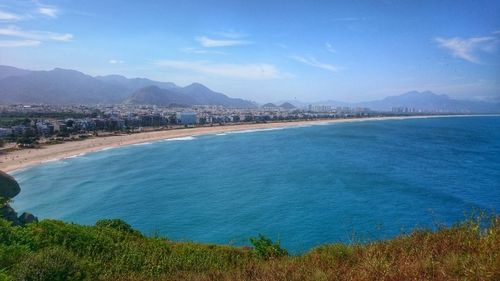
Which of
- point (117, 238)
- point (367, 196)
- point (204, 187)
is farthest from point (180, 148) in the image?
point (117, 238)

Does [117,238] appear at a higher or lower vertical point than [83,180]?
higher

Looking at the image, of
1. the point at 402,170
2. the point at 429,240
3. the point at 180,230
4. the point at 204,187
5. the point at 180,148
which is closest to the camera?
the point at 429,240

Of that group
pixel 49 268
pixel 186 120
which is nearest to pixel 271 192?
pixel 49 268

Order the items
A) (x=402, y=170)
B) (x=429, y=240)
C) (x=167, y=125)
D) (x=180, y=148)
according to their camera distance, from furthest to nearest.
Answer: (x=167, y=125), (x=180, y=148), (x=402, y=170), (x=429, y=240)

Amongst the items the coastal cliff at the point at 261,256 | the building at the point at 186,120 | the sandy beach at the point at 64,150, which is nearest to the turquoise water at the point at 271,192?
the sandy beach at the point at 64,150

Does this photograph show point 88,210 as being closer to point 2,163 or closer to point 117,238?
point 117,238

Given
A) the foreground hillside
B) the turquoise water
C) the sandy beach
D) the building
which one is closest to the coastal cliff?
the foreground hillside

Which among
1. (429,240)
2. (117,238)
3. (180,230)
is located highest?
(429,240)
